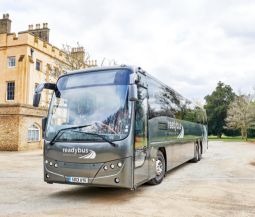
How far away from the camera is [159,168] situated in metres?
10.0

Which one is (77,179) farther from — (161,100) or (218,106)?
(218,106)

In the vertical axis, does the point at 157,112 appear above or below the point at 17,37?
below

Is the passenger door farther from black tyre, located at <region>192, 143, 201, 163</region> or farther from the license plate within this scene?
black tyre, located at <region>192, 143, 201, 163</region>

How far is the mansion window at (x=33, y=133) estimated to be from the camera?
26823 millimetres

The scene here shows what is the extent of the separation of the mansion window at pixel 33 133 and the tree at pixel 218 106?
3940cm

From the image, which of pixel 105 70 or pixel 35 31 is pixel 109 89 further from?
pixel 35 31

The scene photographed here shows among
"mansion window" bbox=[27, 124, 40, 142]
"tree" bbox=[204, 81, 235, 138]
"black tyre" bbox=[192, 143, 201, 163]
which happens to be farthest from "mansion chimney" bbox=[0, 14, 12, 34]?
"tree" bbox=[204, 81, 235, 138]

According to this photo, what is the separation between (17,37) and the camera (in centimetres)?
3247

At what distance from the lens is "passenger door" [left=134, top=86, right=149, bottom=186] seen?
793cm

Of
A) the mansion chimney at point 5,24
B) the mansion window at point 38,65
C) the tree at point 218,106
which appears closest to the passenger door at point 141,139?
the mansion window at point 38,65

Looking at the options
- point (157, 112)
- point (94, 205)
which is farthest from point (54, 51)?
point (94, 205)

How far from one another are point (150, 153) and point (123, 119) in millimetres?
1748

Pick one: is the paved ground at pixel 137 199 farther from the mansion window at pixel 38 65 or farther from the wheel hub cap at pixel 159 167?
the mansion window at pixel 38 65

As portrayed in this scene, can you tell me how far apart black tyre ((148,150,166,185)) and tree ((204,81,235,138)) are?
5163 cm
